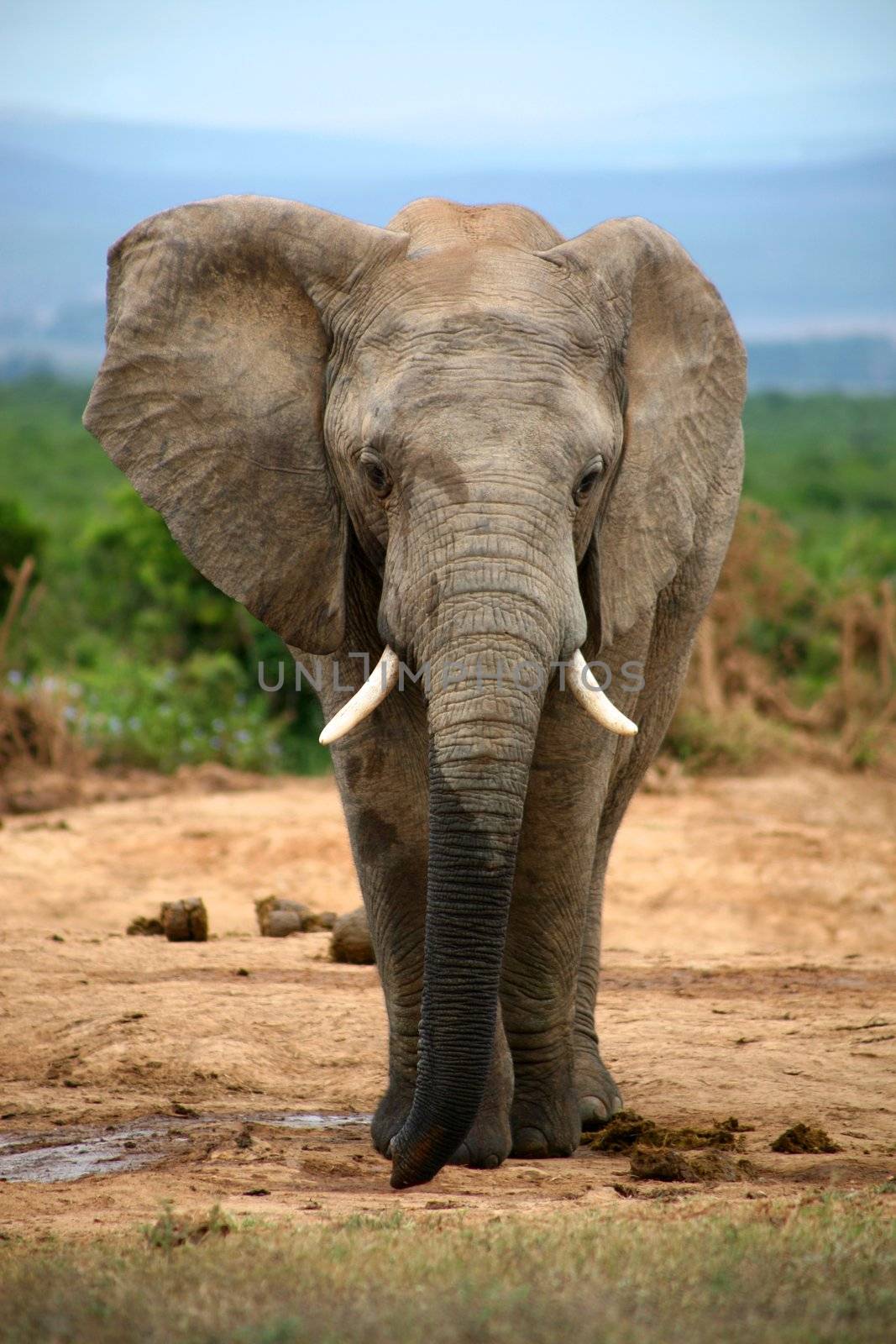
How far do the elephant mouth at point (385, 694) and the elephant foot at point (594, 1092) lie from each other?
5.22 ft

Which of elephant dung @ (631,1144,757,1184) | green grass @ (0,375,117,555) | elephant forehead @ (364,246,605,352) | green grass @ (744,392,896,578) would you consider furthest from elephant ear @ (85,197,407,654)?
green grass @ (744,392,896,578)

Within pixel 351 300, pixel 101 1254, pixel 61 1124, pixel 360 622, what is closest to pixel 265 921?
pixel 61 1124

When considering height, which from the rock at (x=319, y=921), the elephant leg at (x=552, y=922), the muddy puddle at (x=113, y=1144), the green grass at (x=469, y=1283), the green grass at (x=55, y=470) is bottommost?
the muddy puddle at (x=113, y=1144)

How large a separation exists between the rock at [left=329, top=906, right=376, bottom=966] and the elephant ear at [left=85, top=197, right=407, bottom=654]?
2934mm

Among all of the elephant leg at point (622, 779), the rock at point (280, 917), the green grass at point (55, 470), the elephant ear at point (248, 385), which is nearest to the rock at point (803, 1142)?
the elephant leg at point (622, 779)

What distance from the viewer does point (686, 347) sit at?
17.5 ft

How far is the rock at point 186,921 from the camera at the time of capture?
8.05 metres

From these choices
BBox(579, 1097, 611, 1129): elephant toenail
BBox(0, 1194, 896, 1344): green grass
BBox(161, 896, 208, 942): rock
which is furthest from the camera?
BBox(161, 896, 208, 942): rock

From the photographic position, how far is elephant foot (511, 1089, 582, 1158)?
5.32 m

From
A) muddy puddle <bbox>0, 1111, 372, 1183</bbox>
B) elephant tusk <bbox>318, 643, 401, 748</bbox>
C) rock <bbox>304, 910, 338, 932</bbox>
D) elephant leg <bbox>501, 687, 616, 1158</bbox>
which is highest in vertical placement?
elephant tusk <bbox>318, 643, 401, 748</bbox>

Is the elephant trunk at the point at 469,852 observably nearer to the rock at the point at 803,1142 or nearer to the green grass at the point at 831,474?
the rock at the point at 803,1142

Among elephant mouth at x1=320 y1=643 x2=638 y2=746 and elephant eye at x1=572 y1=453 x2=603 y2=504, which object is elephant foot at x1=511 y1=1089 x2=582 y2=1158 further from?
elephant eye at x1=572 y1=453 x2=603 y2=504

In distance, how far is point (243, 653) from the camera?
50.9ft

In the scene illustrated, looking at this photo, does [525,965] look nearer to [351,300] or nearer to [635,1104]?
[635,1104]
